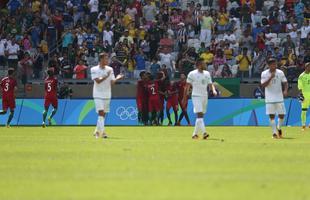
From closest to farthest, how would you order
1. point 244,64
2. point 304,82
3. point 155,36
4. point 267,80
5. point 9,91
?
point 267,80
point 304,82
point 9,91
point 244,64
point 155,36

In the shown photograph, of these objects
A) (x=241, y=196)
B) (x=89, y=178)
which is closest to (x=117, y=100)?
(x=89, y=178)

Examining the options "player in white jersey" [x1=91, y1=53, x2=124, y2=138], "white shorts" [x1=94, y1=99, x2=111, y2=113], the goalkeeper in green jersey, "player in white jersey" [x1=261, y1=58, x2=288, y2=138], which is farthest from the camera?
the goalkeeper in green jersey

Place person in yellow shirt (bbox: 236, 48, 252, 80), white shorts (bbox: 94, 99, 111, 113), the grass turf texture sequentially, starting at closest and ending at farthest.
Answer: the grass turf texture, white shorts (bbox: 94, 99, 111, 113), person in yellow shirt (bbox: 236, 48, 252, 80)

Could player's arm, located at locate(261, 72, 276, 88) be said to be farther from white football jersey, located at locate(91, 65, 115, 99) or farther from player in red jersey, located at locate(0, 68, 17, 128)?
player in red jersey, located at locate(0, 68, 17, 128)

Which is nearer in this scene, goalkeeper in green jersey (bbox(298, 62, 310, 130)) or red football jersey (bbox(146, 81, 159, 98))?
goalkeeper in green jersey (bbox(298, 62, 310, 130))

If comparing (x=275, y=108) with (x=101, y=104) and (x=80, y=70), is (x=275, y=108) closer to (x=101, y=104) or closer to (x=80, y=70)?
(x=101, y=104)

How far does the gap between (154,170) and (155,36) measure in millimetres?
28486

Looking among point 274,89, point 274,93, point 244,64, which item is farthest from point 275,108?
point 244,64

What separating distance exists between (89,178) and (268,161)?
459 cm

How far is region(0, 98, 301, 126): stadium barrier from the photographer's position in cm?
3925

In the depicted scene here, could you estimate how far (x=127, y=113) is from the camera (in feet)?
131

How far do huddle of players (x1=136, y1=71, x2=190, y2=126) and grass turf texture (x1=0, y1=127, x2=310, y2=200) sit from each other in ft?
52.0

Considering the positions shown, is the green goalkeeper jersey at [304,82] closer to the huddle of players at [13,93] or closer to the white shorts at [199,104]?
the white shorts at [199,104]

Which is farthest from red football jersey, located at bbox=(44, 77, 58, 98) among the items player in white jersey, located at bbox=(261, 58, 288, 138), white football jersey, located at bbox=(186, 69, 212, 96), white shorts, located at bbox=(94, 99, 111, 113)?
player in white jersey, located at bbox=(261, 58, 288, 138)
